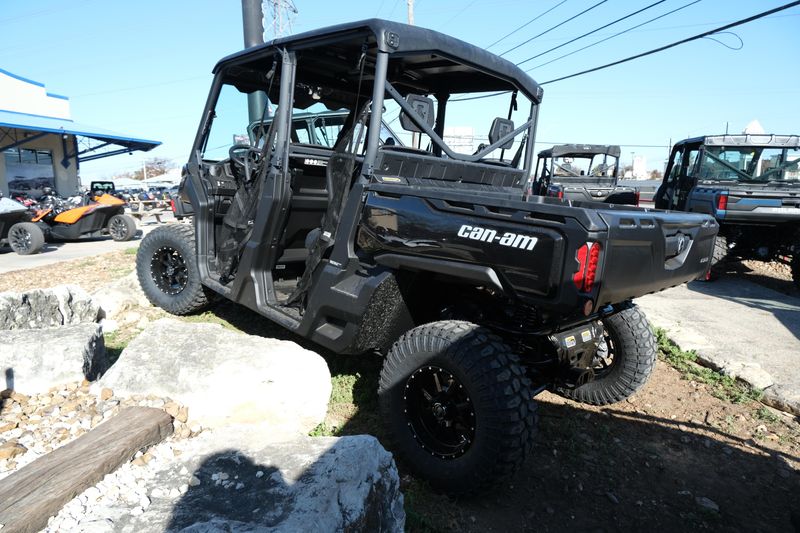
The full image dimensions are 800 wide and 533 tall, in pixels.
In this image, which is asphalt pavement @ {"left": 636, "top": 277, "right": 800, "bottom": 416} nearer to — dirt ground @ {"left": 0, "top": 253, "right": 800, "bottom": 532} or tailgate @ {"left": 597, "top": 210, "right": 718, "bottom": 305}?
dirt ground @ {"left": 0, "top": 253, "right": 800, "bottom": 532}

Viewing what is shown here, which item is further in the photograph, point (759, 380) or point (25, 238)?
point (25, 238)

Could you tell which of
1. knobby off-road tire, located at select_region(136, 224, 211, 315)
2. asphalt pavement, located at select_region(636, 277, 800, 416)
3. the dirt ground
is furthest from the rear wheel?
asphalt pavement, located at select_region(636, 277, 800, 416)

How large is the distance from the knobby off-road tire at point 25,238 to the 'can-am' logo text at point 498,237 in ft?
36.6

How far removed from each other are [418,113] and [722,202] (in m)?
6.73

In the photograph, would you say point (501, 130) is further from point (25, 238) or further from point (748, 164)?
point (25, 238)

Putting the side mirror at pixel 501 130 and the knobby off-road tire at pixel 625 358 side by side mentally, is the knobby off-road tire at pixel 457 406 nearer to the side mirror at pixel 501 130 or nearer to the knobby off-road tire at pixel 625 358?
the knobby off-road tire at pixel 625 358

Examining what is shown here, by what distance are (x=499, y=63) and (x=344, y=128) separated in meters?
1.78

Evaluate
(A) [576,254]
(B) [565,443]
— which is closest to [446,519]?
(B) [565,443]

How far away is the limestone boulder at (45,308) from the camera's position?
4.25m

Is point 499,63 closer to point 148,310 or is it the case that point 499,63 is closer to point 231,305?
point 231,305

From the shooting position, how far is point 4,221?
34.6 feet

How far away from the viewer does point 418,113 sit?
Answer: 348 centimetres

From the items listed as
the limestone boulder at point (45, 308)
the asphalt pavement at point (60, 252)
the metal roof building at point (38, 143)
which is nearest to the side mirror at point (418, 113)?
the limestone boulder at point (45, 308)

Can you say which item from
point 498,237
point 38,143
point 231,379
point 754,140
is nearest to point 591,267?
point 498,237
